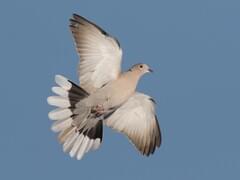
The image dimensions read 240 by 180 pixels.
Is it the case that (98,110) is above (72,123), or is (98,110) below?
above

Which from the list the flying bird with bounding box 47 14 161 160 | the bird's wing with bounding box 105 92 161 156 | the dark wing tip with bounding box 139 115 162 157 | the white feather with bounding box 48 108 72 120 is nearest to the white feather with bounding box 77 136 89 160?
the flying bird with bounding box 47 14 161 160

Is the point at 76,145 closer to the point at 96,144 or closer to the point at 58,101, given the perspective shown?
the point at 96,144

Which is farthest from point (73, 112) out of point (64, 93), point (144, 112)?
point (144, 112)

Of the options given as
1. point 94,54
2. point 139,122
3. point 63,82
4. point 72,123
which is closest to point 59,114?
point 72,123

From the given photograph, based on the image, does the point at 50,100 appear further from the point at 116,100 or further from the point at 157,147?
the point at 157,147

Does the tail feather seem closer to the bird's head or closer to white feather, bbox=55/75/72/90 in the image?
white feather, bbox=55/75/72/90

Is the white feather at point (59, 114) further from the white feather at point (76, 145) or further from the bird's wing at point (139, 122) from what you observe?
the bird's wing at point (139, 122)
